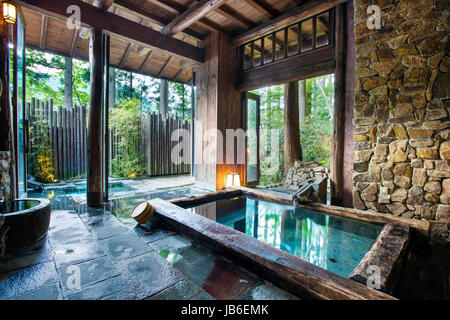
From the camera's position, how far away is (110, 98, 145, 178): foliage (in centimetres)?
732

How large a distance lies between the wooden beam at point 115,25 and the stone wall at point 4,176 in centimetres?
237

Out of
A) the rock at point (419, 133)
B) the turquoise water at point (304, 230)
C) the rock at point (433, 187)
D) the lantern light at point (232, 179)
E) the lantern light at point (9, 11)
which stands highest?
the lantern light at point (9, 11)

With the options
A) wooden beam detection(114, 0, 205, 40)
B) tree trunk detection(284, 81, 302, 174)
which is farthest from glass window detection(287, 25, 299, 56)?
wooden beam detection(114, 0, 205, 40)

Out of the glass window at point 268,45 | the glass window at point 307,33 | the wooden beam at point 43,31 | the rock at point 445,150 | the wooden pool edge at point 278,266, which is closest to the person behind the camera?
the wooden pool edge at point 278,266

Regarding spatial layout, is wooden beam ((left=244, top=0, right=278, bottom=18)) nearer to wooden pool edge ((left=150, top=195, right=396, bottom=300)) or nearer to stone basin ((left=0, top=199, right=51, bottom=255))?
wooden pool edge ((left=150, top=195, right=396, bottom=300))

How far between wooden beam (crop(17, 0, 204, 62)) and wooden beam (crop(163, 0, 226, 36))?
0.25m

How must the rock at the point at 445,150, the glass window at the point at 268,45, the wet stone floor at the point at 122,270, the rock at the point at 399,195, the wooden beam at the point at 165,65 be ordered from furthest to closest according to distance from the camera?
the wooden beam at the point at 165,65, the glass window at the point at 268,45, the rock at the point at 399,195, the rock at the point at 445,150, the wet stone floor at the point at 122,270

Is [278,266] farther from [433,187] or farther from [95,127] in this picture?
[95,127]

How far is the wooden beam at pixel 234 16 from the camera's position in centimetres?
475

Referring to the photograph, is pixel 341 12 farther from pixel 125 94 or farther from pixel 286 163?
pixel 125 94

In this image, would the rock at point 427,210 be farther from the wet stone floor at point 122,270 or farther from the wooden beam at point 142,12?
the wooden beam at point 142,12

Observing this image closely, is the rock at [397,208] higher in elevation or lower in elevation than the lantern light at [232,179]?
lower

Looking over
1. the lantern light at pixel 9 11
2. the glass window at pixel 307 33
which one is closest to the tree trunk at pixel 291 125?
the glass window at pixel 307 33

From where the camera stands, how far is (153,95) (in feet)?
46.0
